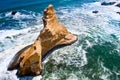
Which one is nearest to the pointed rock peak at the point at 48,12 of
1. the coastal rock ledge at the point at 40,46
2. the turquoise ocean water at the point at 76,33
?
the coastal rock ledge at the point at 40,46

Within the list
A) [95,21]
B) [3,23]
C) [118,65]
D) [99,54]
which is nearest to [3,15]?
[3,23]

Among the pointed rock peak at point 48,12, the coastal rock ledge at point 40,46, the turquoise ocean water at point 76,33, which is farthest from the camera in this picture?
the pointed rock peak at point 48,12

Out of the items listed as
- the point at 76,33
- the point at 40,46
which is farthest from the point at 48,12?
the point at 76,33

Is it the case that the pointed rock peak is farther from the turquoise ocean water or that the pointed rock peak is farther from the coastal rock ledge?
the turquoise ocean water

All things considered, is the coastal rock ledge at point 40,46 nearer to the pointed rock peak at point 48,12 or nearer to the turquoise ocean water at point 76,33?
the pointed rock peak at point 48,12

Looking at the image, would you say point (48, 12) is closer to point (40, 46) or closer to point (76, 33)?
point (40, 46)

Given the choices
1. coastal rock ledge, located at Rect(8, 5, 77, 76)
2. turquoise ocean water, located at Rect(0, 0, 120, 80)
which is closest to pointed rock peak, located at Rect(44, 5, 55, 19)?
coastal rock ledge, located at Rect(8, 5, 77, 76)
